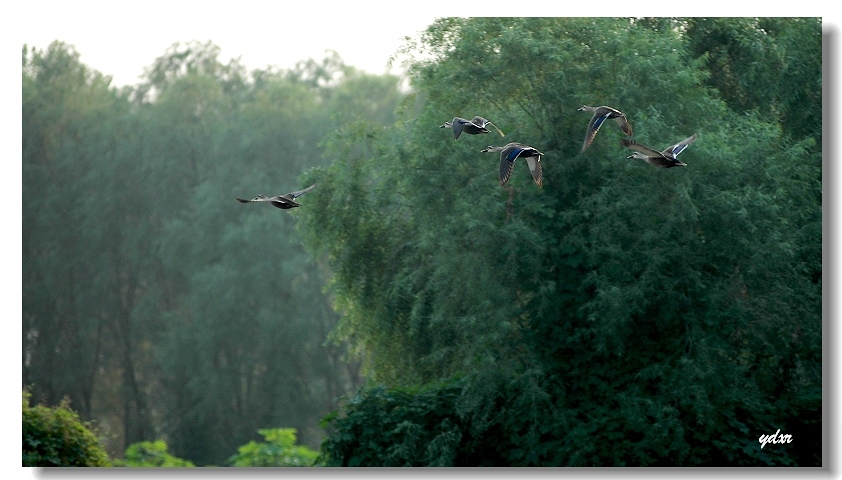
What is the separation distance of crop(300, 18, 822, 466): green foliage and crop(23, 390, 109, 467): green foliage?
218 cm

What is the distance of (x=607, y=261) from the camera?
9.56m

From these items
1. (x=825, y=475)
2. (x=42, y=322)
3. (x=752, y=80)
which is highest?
(x=752, y=80)

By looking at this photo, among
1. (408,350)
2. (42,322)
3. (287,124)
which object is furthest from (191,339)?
(408,350)

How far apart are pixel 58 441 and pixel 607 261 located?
5.09 metres

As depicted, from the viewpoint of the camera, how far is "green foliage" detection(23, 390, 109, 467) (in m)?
9.62

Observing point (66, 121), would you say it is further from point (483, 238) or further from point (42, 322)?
point (483, 238)

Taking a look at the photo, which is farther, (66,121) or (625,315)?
(66,121)

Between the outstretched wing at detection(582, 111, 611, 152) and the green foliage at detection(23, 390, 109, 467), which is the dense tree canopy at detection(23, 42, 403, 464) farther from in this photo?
the outstretched wing at detection(582, 111, 611, 152)

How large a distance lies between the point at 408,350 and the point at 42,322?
11.5m

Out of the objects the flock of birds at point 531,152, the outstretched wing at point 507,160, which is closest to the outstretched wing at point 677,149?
the flock of birds at point 531,152

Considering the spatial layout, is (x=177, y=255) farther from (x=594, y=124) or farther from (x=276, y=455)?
(x=594, y=124)

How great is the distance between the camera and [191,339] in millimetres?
20625
